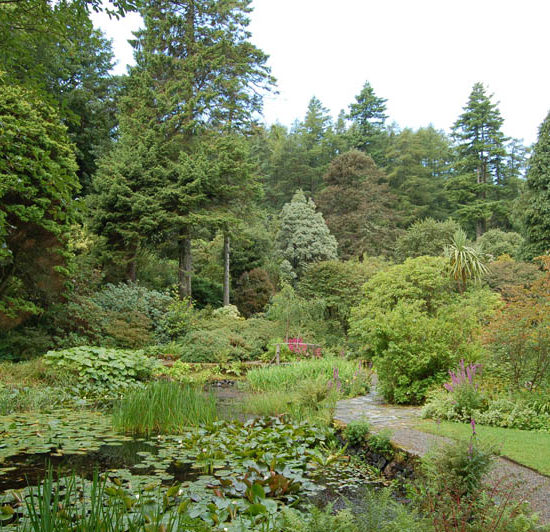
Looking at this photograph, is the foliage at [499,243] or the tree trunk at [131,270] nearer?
the tree trunk at [131,270]

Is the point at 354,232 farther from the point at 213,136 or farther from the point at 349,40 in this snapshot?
the point at 349,40

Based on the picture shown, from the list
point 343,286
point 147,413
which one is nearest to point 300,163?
point 343,286

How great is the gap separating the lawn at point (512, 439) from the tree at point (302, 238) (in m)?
15.6

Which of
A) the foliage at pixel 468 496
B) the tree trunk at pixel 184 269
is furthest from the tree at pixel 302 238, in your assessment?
the foliage at pixel 468 496

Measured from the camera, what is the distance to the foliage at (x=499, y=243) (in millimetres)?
20458

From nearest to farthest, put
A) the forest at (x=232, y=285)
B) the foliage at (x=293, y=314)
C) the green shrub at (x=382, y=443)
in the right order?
1. the forest at (x=232, y=285)
2. the green shrub at (x=382, y=443)
3. the foliage at (x=293, y=314)

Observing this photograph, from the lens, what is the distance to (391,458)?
3998 millimetres

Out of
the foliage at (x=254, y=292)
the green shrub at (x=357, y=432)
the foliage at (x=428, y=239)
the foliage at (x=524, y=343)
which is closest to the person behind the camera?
the green shrub at (x=357, y=432)

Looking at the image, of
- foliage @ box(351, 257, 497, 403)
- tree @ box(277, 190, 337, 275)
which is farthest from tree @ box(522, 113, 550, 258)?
foliage @ box(351, 257, 497, 403)

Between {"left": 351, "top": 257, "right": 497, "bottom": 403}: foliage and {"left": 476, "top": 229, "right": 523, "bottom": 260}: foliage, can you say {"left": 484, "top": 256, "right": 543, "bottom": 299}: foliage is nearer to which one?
{"left": 476, "top": 229, "right": 523, "bottom": 260}: foliage

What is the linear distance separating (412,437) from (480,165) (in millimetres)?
29037

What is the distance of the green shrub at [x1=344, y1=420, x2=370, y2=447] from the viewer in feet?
14.8

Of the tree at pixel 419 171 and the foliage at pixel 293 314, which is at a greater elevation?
the tree at pixel 419 171

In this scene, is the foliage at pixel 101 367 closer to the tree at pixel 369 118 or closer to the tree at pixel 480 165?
the tree at pixel 480 165
